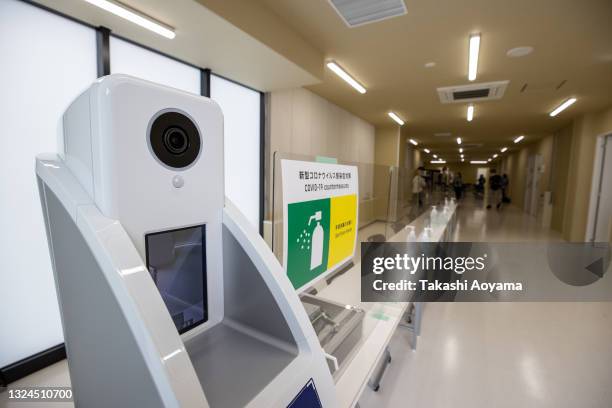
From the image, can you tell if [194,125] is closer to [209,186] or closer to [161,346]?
[209,186]

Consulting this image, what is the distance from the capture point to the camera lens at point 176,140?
572mm

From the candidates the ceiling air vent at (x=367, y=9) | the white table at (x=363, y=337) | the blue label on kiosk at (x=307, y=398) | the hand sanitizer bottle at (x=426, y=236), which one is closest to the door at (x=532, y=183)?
the hand sanitizer bottle at (x=426, y=236)

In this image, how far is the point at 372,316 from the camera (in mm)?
1359

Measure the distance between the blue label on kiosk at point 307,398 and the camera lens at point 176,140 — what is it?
0.57 m

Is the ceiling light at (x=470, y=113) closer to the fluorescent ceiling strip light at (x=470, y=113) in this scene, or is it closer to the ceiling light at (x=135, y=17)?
the fluorescent ceiling strip light at (x=470, y=113)

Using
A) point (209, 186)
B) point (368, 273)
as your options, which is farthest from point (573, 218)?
point (209, 186)

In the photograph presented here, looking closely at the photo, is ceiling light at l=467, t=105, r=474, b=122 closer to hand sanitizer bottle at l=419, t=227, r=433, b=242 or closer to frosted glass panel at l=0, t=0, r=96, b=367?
hand sanitizer bottle at l=419, t=227, r=433, b=242

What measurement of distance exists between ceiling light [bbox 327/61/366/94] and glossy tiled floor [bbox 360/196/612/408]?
129 inches

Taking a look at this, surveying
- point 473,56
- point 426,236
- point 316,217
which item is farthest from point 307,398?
point 473,56

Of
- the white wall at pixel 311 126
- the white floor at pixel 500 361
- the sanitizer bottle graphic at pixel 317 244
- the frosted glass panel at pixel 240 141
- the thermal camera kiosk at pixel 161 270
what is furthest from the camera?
the white wall at pixel 311 126

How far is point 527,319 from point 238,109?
13.8 ft

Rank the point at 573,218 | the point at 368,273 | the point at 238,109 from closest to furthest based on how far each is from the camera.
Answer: the point at 368,273 < the point at 238,109 < the point at 573,218

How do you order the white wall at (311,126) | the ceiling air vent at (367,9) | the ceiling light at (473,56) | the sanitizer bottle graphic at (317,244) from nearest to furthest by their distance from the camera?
the sanitizer bottle graphic at (317,244) → the ceiling air vent at (367,9) → the ceiling light at (473,56) → the white wall at (311,126)

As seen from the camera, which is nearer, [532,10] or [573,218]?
[532,10]
